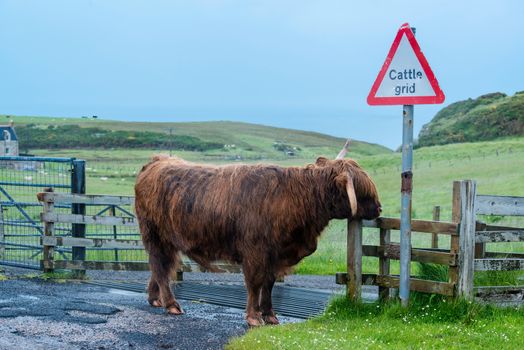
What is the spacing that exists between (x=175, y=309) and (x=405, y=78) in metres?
4.26

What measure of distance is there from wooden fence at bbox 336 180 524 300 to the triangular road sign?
3.43 feet

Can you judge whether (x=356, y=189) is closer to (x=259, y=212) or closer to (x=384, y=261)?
(x=384, y=261)

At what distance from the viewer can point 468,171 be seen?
53906 millimetres

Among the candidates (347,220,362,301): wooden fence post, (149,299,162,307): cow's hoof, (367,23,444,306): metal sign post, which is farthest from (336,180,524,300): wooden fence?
(149,299,162,307): cow's hoof

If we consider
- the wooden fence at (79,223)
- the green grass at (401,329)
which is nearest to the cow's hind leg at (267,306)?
the green grass at (401,329)

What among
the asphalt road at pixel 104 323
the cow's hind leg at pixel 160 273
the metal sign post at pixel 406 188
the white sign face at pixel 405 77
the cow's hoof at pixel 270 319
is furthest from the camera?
the cow's hind leg at pixel 160 273

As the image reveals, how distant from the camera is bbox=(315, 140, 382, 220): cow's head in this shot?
9008mm

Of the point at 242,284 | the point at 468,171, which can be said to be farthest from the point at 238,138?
the point at 242,284

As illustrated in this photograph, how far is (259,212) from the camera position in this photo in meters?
9.23

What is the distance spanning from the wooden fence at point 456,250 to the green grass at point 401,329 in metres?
0.19

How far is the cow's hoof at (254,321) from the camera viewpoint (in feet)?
29.9

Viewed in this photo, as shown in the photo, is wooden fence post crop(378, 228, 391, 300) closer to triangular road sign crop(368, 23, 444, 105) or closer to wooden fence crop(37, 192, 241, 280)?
triangular road sign crop(368, 23, 444, 105)

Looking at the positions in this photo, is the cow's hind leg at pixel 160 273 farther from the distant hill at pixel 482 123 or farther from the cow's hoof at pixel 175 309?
the distant hill at pixel 482 123

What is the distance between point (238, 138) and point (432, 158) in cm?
3509
